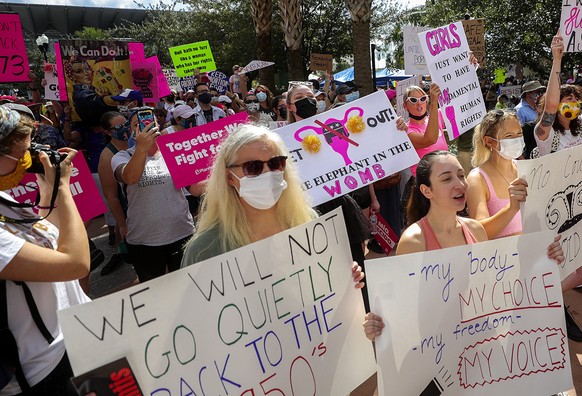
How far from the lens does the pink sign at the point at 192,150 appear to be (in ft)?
11.6

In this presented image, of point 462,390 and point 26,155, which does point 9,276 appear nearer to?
point 26,155

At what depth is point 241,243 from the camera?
1.97m

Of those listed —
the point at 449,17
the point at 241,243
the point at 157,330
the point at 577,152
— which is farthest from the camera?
the point at 449,17

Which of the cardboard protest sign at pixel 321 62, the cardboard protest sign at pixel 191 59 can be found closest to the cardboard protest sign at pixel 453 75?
the cardboard protest sign at pixel 191 59

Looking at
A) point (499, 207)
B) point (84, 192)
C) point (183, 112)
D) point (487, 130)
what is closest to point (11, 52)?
point (183, 112)

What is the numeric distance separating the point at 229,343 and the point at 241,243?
17.2 inches

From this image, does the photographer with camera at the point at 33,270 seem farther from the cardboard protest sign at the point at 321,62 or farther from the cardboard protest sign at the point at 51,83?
the cardboard protest sign at the point at 321,62

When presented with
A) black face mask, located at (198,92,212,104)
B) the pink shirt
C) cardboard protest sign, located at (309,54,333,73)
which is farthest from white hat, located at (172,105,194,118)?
cardboard protest sign, located at (309,54,333,73)

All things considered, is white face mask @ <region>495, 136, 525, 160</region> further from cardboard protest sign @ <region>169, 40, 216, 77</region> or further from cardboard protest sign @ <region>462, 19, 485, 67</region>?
cardboard protest sign @ <region>169, 40, 216, 77</region>

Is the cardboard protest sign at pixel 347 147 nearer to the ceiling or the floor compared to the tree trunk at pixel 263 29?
nearer to the floor

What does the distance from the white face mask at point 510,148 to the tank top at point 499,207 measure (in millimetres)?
201

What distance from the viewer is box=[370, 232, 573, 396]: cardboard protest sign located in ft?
6.21

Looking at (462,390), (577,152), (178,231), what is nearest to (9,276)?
(462,390)

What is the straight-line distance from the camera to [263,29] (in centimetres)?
1343
